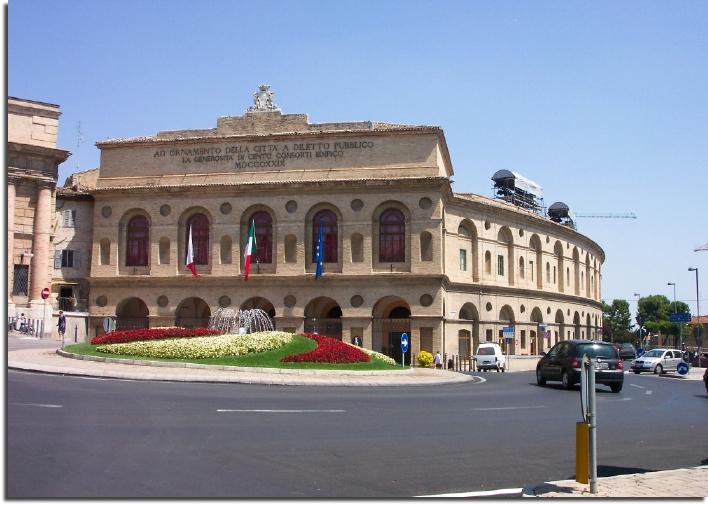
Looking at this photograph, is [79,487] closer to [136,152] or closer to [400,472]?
[400,472]

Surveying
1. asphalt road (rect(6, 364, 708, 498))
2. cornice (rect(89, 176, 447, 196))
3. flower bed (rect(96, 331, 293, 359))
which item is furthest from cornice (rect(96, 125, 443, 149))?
asphalt road (rect(6, 364, 708, 498))

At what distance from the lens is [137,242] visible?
171 feet

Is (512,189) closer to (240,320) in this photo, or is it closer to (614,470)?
(240,320)

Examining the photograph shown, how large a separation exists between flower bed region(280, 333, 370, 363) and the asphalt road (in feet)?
25.3

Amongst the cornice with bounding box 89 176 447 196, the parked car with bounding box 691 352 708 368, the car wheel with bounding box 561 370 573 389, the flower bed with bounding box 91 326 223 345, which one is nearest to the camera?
the car wheel with bounding box 561 370 573 389

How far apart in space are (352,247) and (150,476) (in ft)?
131

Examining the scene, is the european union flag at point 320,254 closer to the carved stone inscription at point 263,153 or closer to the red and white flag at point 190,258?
the carved stone inscription at point 263,153

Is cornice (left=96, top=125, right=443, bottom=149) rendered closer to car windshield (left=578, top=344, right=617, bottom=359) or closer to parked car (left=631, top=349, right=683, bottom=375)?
parked car (left=631, top=349, right=683, bottom=375)

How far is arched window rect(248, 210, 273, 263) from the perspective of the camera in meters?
50.2

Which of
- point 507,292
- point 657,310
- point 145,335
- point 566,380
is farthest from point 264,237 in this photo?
point 657,310

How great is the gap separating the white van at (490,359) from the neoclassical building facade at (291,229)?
2.63 meters

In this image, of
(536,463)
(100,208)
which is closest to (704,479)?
(536,463)

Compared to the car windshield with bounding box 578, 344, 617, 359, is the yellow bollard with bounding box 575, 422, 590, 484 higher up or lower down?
lower down

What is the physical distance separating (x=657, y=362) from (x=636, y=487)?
123 ft
